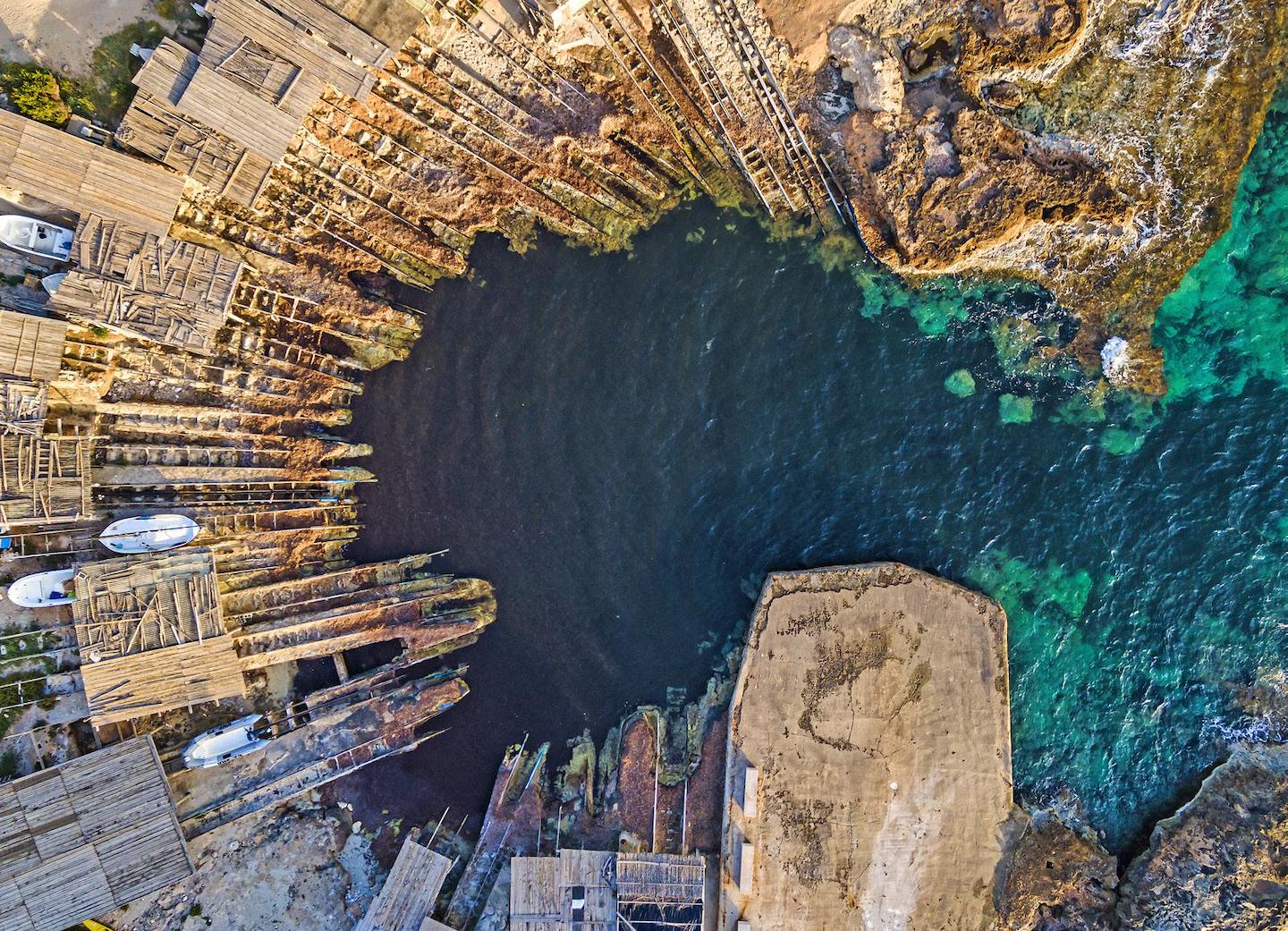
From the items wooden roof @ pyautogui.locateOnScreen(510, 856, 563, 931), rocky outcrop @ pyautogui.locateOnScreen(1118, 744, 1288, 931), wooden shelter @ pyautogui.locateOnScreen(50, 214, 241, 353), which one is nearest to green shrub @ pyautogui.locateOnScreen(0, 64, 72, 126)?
wooden shelter @ pyautogui.locateOnScreen(50, 214, 241, 353)

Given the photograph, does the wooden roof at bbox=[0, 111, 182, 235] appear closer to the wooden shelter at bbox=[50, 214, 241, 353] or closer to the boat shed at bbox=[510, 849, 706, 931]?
the wooden shelter at bbox=[50, 214, 241, 353]

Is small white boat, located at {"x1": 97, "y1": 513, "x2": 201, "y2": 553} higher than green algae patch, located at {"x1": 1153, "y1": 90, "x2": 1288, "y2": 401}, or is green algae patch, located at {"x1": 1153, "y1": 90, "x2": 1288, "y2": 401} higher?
green algae patch, located at {"x1": 1153, "y1": 90, "x2": 1288, "y2": 401}

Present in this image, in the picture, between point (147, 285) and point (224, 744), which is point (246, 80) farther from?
point (224, 744)

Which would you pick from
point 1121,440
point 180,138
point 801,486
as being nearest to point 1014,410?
point 1121,440

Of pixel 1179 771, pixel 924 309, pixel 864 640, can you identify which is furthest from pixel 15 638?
pixel 1179 771

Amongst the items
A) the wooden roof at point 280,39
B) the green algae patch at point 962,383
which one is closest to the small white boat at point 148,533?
the wooden roof at point 280,39

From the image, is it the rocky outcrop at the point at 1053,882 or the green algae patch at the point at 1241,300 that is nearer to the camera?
the green algae patch at the point at 1241,300

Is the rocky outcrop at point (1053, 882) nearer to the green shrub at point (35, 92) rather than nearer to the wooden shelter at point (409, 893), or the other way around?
the wooden shelter at point (409, 893)
